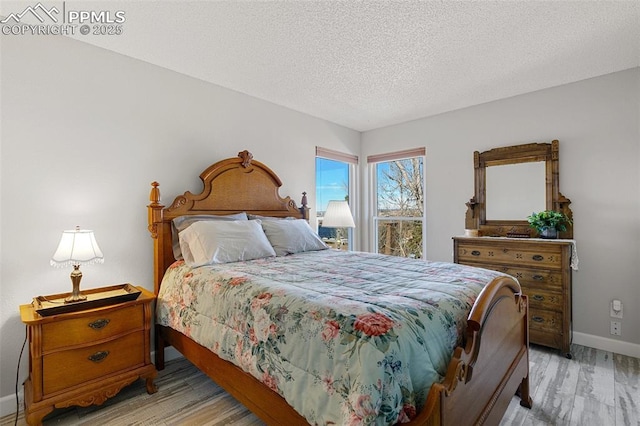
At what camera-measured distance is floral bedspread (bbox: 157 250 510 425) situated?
3.50 ft

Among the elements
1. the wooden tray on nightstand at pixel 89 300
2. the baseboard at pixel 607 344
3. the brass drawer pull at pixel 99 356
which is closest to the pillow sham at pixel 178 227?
the wooden tray on nightstand at pixel 89 300

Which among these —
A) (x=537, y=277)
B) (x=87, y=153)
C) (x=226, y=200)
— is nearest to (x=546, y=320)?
(x=537, y=277)

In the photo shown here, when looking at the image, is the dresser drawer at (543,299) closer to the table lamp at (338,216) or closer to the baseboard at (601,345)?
the baseboard at (601,345)

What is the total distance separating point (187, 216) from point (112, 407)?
140 centimetres

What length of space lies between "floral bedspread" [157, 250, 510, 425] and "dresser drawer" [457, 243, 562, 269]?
1169 millimetres

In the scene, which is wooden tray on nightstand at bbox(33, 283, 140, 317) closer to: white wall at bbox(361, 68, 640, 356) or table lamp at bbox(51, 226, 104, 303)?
table lamp at bbox(51, 226, 104, 303)

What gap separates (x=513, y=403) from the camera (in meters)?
1.99

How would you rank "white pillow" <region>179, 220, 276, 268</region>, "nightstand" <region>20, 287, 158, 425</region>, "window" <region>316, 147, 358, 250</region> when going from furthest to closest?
"window" <region>316, 147, 358, 250</region> < "white pillow" <region>179, 220, 276, 268</region> < "nightstand" <region>20, 287, 158, 425</region>

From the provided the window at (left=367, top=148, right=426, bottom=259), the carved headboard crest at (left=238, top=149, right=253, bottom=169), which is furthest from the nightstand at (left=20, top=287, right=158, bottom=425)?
the window at (left=367, top=148, right=426, bottom=259)

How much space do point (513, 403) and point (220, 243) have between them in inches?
88.9

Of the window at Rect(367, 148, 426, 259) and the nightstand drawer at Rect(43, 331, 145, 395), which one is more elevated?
the window at Rect(367, 148, 426, 259)

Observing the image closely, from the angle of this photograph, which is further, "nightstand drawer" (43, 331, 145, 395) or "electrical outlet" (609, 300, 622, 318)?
"electrical outlet" (609, 300, 622, 318)

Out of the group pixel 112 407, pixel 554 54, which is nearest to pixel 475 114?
pixel 554 54

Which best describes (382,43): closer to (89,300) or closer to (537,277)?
(537,277)
